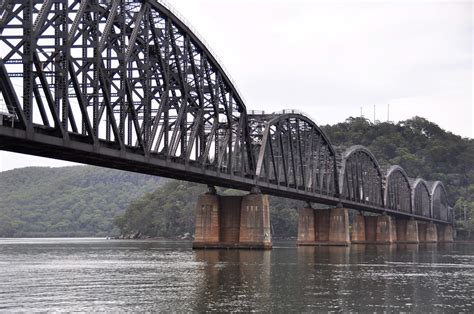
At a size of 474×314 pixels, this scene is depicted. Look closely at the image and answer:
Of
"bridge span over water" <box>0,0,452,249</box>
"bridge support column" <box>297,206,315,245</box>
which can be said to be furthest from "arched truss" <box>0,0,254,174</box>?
"bridge support column" <box>297,206,315,245</box>

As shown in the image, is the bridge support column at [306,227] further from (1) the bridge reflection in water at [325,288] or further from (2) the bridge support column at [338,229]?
(1) the bridge reflection in water at [325,288]

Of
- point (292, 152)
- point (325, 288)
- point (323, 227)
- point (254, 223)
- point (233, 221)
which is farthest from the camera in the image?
point (323, 227)

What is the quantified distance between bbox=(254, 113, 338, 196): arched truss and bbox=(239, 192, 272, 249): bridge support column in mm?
4905

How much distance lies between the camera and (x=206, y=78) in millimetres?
104875

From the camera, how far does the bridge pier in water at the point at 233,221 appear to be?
4621 inches

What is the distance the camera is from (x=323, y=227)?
547 ft

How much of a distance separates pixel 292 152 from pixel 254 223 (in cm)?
2742

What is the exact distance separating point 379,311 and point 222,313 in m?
8.79

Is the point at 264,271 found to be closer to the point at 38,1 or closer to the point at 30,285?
the point at 30,285

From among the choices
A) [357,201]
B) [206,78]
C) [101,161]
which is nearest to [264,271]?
[101,161]

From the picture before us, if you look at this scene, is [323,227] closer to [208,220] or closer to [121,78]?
[208,220]

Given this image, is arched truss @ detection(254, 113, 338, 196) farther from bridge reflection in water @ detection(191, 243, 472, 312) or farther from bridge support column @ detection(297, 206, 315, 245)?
bridge reflection in water @ detection(191, 243, 472, 312)

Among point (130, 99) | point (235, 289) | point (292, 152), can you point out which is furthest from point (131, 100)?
point (292, 152)

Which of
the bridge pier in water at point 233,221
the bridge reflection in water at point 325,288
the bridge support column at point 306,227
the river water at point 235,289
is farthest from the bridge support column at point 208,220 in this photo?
the bridge support column at point 306,227
